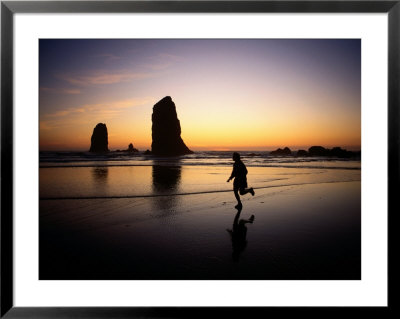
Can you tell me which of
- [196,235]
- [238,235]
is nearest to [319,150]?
[238,235]

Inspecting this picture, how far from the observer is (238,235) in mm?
4883

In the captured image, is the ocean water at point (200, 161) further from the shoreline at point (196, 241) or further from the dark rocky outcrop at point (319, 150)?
the shoreline at point (196, 241)

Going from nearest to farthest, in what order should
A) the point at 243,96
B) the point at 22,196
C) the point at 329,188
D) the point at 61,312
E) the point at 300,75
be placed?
the point at 61,312 < the point at 22,196 < the point at 300,75 < the point at 243,96 < the point at 329,188

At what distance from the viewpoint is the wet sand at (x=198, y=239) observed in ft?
12.3

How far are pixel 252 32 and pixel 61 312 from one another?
3.91m

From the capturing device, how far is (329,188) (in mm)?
9539

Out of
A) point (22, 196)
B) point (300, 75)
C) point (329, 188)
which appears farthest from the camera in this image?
point (329, 188)

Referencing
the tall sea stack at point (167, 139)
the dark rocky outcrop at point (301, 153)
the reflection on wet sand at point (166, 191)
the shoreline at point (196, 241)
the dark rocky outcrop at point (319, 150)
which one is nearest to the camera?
the shoreline at point (196, 241)

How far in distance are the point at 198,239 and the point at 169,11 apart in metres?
3.14

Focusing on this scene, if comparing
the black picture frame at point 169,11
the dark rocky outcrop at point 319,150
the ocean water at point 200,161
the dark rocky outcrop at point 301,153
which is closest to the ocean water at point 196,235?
the black picture frame at point 169,11

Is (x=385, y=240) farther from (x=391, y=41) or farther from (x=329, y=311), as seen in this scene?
(x=391, y=41)

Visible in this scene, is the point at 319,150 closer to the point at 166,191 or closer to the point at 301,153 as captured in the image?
the point at 301,153

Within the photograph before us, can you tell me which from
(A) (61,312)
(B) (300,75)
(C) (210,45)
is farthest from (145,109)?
(A) (61,312)

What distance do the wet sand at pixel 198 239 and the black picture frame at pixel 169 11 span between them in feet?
1.25
